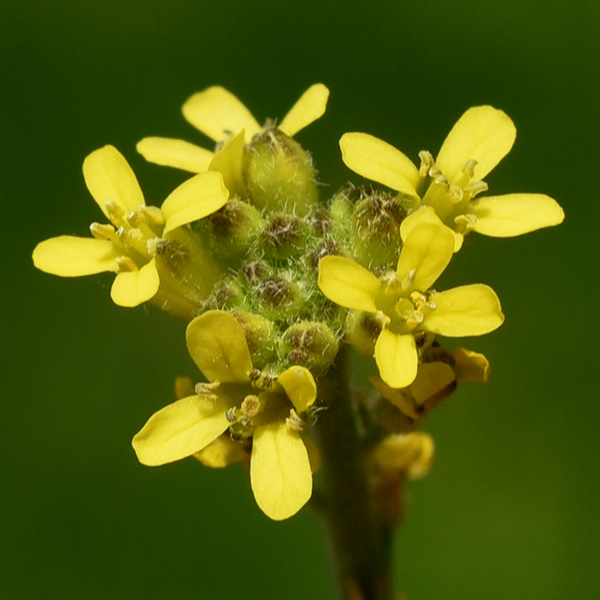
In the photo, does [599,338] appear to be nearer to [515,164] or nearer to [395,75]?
[515,164]

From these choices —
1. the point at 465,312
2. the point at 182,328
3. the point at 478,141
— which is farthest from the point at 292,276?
the point at 182,328

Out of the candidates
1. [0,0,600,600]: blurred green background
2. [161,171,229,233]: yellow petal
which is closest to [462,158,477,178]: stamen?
[161,171,229,233]: yellow petal

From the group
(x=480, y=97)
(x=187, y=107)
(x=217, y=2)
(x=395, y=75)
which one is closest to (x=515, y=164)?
(x=480, y=97)

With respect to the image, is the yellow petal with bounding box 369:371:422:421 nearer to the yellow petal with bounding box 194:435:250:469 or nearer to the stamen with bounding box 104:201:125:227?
the yellow petal with bounding box 194:435:250:469

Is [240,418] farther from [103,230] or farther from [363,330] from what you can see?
[103,230]

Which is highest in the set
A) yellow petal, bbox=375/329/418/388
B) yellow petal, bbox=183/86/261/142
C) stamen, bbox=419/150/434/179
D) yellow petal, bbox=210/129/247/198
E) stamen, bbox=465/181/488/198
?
yellow petal, bbox=183/86/261/142

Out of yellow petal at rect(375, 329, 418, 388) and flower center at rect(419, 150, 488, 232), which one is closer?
yellow petal at rect(375, 329, 418, 388)
